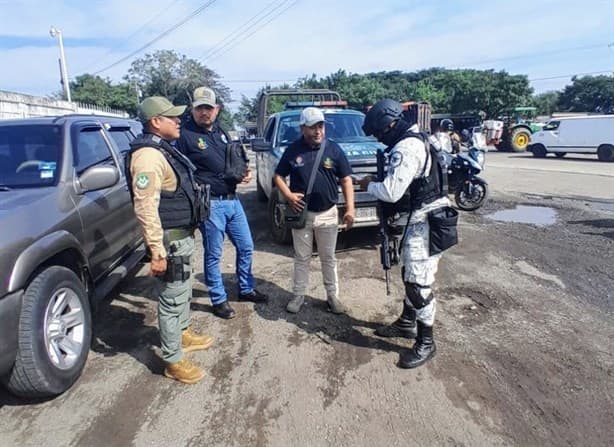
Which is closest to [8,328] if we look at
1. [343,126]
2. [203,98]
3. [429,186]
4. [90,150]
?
[90,150]

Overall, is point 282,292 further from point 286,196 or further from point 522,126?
point 522,126

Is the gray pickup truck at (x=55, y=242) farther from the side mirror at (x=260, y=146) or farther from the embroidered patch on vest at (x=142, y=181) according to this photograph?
the side mirror at (x=260, y=146)

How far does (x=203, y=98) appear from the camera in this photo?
3.45 metres

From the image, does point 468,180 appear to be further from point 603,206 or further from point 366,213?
Result: point 366,213

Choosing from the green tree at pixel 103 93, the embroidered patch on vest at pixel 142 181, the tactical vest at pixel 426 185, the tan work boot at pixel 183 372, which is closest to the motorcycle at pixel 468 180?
the tactical vest at pixel 426 185

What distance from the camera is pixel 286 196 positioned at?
11.6ft

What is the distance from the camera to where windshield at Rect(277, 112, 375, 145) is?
20.6 feet

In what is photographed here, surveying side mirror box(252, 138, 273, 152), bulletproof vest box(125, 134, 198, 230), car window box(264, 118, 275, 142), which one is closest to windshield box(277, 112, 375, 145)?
car window box(264, 118, 275, 142)

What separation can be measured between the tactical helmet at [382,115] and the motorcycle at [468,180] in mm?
5430

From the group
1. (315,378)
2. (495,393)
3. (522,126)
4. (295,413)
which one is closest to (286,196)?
(315,378)

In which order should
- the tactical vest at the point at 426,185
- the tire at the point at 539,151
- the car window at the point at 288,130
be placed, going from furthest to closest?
1. the tire at the point at 539,151
2. the car window at the point at 288,130
3. the tactical vest at the point at 426,185

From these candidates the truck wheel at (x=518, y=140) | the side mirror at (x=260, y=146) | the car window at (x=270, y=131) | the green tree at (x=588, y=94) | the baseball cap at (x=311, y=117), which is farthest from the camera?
the green tree at (x=588, y=94)

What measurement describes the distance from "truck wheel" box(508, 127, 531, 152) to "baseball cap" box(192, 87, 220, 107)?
79.1 ft

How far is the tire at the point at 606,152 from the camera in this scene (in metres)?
17.3
